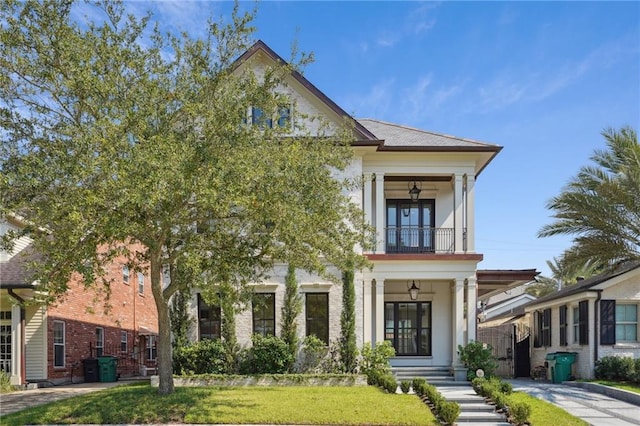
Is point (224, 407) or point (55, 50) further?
point (224, 407)

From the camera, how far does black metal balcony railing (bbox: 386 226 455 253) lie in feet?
65.9

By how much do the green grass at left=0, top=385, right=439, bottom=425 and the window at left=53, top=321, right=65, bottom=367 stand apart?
6.51 meters

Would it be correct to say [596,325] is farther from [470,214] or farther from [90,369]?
[90,369]

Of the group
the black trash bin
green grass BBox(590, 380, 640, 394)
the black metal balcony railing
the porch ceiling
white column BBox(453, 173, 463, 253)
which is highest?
white column BBox(453, 173, 463, 253)

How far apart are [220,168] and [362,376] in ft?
28.9

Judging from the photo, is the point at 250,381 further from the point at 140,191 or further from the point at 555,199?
the point at 555,199

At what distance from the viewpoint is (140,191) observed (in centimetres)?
970

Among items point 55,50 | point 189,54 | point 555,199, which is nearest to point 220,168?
point 189,54

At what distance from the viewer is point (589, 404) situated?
46.7ft

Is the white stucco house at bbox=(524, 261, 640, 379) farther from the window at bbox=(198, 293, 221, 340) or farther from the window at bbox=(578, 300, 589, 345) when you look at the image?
the window at bbox=(198, 293, 221, 340)

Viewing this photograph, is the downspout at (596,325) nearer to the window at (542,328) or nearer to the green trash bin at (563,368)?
the green trash bin at (563,368)

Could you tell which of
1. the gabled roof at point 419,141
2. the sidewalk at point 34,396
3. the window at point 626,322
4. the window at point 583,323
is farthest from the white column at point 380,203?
the sidewalk at point 34,396

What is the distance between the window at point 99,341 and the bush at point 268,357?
29.3 ft

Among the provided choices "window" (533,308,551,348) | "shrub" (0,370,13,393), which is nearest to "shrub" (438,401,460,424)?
"window" (533,308,551,348)
